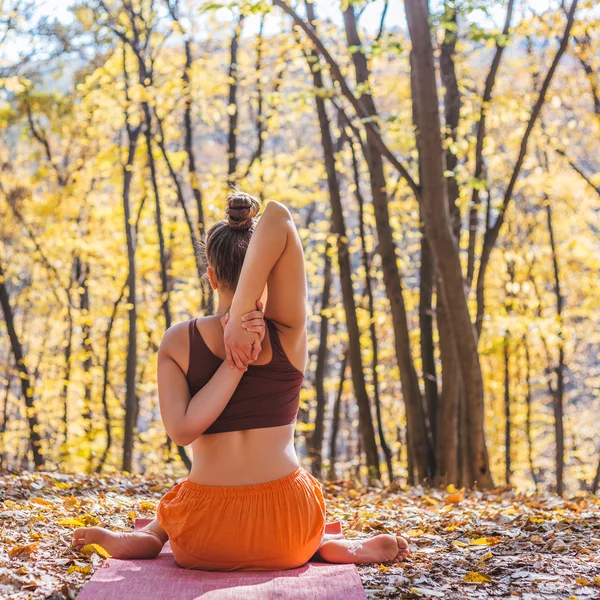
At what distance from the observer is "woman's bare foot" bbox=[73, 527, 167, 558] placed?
3146mm

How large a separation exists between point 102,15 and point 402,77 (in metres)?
5.17

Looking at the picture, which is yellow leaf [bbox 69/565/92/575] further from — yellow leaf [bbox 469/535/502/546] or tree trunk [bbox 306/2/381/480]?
tree trunk [bbox 306/2/381/480]

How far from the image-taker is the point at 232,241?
123 inches

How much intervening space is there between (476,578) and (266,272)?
1535mm

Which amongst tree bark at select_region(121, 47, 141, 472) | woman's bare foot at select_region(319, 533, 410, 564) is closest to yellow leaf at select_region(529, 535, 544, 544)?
woman's bare foot at select_region(319, 533, 410, 564)

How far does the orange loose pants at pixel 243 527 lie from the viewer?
2.98 meters

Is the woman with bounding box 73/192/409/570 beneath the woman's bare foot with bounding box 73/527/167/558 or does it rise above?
above

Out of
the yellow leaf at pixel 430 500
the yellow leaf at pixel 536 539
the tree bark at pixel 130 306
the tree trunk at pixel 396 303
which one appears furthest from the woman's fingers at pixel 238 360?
the tree bark at pixel 130 306

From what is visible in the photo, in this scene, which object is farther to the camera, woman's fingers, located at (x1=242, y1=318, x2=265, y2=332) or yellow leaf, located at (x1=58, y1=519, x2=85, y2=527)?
yellow leaf, located at (x1=58, y1=519, x2=85, y2=527)

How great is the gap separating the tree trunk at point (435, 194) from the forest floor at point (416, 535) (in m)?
1.46

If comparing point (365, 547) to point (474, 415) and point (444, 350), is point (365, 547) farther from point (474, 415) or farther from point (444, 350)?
point (444, 350)

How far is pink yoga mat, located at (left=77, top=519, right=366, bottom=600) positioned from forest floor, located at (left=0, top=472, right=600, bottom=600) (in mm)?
116

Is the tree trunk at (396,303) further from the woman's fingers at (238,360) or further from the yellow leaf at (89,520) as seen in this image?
the woman's fingers at (238,360)

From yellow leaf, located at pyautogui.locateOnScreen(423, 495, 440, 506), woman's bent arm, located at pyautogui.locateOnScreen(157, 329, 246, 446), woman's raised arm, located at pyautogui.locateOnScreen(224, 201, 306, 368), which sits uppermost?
woman's raised arm, located at pyautogui.locateOnScreen(224, 201, 306, 368)
